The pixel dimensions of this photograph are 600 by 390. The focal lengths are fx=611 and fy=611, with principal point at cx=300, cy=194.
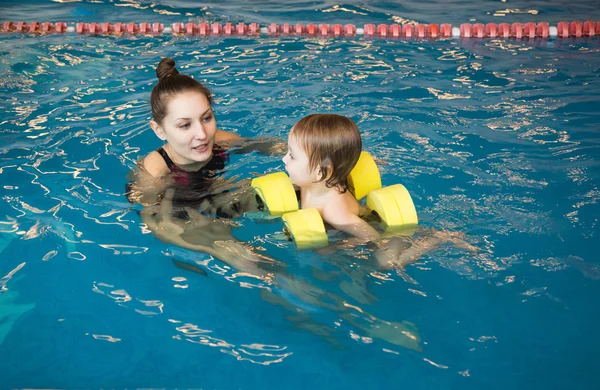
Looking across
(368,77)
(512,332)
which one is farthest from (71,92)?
(512,332)

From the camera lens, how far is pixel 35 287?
11.8ft

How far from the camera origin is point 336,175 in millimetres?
3689

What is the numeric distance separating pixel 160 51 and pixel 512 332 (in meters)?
6.70

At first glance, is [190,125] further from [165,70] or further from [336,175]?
[336,175]

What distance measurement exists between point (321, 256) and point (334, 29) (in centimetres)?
637

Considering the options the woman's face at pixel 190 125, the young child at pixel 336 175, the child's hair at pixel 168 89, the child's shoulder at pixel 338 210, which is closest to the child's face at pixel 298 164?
the young child at pixel 336 175

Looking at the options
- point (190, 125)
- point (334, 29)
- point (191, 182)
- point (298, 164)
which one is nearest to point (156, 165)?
point (191, 182)

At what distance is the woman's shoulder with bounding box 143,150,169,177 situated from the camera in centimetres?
434

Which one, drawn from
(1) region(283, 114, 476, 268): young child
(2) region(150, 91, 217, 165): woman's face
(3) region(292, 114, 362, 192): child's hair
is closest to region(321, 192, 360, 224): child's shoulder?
(1) region(283, 114, 476, 268): young child

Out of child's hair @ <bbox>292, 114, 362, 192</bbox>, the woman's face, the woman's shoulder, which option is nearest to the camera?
child's hair @ <bbox>292, 114, 362, 192</bbox>

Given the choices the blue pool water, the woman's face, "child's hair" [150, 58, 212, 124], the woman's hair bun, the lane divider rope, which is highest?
the lane divider rope

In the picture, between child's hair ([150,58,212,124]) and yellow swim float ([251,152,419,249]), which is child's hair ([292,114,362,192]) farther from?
child's hair ([150,58,212,124])

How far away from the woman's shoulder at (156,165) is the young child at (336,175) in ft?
3.56

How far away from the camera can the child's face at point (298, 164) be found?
11.9ft
